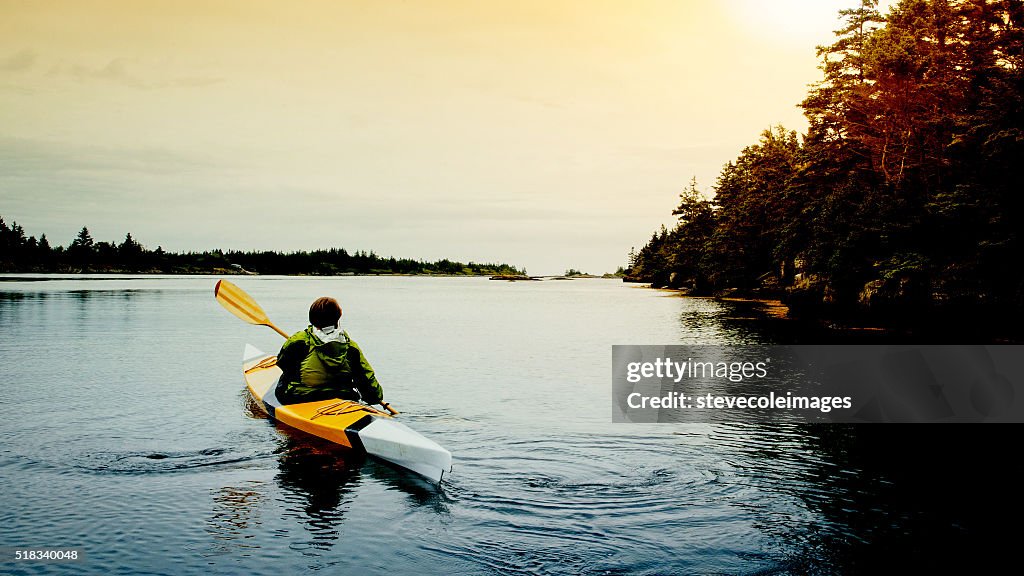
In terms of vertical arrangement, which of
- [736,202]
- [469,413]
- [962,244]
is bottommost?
[469,413]

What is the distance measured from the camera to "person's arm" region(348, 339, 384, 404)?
1146 centimetres

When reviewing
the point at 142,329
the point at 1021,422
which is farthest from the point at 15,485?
the point at 142,329

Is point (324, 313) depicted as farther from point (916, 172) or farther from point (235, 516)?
point (916, 172)

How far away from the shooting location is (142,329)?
34.3 meters

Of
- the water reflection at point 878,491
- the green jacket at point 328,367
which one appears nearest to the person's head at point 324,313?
the green jacket at point 328,367

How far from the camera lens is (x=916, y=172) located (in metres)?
38.0

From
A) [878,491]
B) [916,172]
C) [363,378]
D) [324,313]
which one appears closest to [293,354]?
[324,313]

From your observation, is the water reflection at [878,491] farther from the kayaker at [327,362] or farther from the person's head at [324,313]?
the person's head at [324,313]

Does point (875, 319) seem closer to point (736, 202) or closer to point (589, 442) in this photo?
point (589, 442)

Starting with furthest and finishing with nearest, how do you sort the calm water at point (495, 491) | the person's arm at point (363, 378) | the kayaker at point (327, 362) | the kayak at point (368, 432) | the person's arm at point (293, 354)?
the person's arm at point (293, 354) < the person's arm at point (363, 378) < the kayaker at point (327, 362) < the kayak at point (368, 432) < the calm water at point (495, 491)

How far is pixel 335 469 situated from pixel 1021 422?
1261 cm

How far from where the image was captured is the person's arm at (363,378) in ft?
37.6

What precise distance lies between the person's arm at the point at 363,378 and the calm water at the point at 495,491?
911 mm

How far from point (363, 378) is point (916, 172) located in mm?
35421
